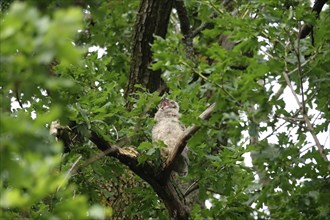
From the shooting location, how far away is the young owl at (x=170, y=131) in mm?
3634

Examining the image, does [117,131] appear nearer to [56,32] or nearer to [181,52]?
[181,52]

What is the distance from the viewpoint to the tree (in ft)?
4.19

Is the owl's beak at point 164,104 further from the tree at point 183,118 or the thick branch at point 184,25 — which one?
the thick branch at point 184,25

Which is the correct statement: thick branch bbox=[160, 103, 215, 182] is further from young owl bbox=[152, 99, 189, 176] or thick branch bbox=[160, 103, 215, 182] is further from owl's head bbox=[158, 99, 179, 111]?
owl's head bbox=[158, 99, 179, 111]

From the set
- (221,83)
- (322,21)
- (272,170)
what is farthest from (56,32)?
(322,21)

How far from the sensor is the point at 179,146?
3.35m

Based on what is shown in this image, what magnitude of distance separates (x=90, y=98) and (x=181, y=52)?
2.66ft

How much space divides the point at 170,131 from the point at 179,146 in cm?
39

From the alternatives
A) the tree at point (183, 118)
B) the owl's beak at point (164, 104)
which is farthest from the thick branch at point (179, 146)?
the owl's beak at point (164, 104)

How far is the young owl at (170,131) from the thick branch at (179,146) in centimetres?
9

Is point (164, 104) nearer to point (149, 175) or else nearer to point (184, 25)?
point (149, 175)

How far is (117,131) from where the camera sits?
368cm

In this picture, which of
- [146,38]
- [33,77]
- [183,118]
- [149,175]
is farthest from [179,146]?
[33,77]

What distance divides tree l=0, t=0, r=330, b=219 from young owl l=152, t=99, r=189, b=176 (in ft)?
0.23
